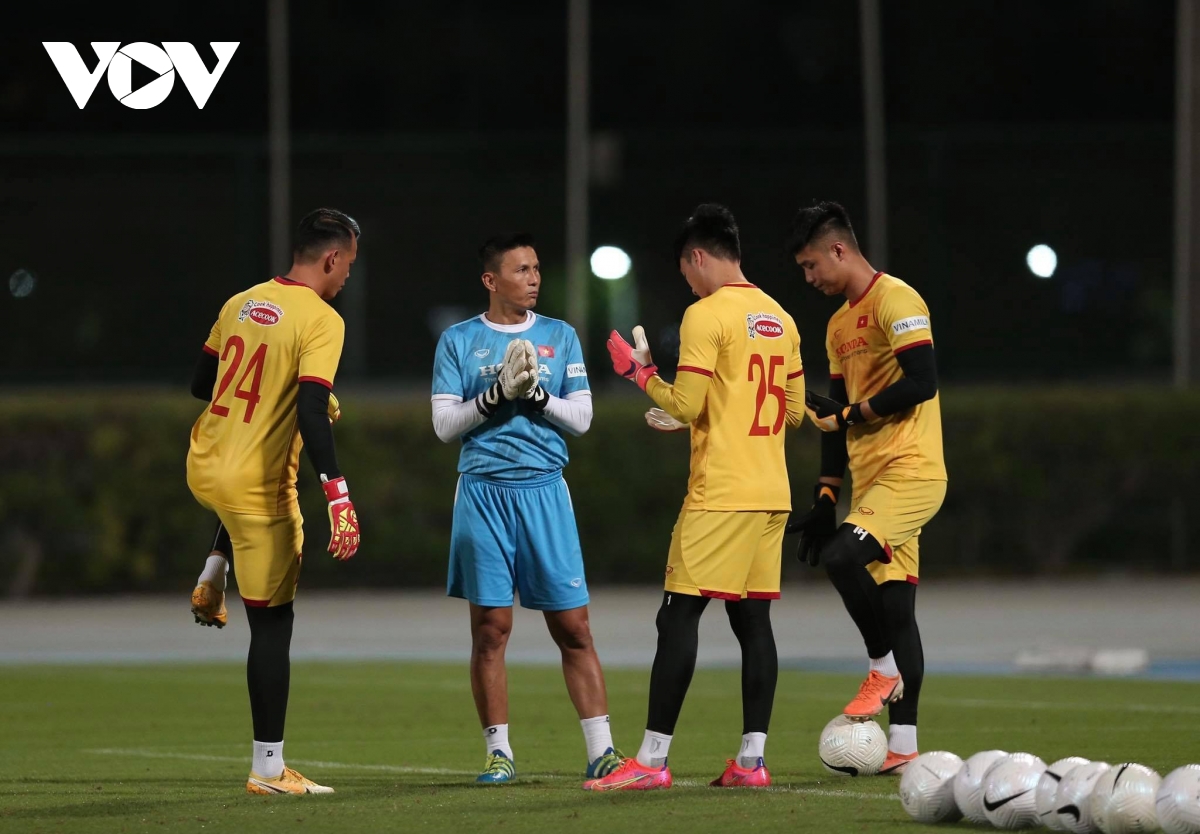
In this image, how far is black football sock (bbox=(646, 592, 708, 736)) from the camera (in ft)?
25.0

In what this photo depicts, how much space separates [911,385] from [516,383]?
1.81m

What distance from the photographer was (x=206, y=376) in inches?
319

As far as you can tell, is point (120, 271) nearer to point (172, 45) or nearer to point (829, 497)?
point (172, 45)

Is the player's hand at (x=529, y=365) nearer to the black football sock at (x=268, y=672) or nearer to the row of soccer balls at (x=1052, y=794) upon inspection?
the black football sock at (x=268, y=672)

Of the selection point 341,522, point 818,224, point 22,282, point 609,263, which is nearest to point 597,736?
→ point 341,522

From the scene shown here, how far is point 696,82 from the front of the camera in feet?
98.3

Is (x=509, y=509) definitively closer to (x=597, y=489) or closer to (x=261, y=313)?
(x=261, y=313)

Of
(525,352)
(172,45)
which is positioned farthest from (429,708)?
(172,45)

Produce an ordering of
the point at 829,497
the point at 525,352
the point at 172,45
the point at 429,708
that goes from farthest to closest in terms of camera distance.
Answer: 1. the point at 172,45
2. the point at 429,708
3. the point at 829,497
4. the point at 525,352

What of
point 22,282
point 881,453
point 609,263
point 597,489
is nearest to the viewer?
point 881,453

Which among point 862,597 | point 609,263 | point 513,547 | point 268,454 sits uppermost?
point 609,263

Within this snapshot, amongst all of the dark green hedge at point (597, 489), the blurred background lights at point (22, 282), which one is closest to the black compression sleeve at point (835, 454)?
the dark green hedge at point (597, 489)

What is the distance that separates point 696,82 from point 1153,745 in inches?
864

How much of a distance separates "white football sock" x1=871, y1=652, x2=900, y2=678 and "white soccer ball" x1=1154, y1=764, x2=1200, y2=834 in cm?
245
